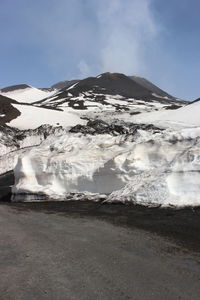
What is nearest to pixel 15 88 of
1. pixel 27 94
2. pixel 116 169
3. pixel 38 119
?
pixel 27 94

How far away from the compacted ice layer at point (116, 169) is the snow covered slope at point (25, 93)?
122602mm

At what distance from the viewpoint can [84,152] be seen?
17609mm

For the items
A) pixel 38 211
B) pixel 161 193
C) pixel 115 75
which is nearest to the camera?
pixel 161 193

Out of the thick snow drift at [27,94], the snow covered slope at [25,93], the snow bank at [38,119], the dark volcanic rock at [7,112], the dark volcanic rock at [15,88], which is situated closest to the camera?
the snow bank at [38,119]

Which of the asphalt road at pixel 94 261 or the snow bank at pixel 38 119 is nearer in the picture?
the asphalt road at pixel 94 261

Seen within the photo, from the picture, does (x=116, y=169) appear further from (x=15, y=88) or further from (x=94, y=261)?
(x=15, y=88)

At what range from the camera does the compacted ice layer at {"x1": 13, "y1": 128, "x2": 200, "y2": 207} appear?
13.3 m

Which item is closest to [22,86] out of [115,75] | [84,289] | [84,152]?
[115,75]

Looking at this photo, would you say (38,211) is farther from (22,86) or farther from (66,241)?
(22,86)

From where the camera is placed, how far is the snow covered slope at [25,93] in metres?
148

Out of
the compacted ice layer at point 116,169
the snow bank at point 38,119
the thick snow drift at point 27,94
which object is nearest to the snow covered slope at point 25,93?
the thick snow drift at point 27,94

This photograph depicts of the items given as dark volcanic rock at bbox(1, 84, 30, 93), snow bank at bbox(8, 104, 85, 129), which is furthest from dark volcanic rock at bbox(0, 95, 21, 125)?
dark volcanic rock at bbox(1, 84, 30, 93)

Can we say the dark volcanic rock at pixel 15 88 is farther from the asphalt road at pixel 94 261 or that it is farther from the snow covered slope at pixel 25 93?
the asphalt road at pixel 94 261

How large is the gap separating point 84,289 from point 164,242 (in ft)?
10.5
